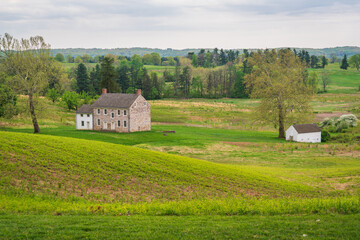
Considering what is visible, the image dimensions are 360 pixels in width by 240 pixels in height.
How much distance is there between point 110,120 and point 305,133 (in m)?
34.2

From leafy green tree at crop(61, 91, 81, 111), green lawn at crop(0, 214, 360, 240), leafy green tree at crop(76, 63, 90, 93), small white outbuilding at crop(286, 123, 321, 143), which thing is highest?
leafy green tree at crop(76, 63, 90, 93)

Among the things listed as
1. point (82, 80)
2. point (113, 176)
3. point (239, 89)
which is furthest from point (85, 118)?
point (239, 89)

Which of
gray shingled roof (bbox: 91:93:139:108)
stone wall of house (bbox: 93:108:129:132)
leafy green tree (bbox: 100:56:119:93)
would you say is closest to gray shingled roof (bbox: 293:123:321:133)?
gray shingled roof (bbox: 91:93:139:108)

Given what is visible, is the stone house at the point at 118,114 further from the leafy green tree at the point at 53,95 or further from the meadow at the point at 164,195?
the leafy green tree at the point at 53,95

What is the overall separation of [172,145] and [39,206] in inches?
1288

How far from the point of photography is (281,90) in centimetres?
5816

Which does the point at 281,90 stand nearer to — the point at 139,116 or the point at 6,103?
the point at 139,116

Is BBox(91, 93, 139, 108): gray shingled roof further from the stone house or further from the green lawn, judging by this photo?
the green lawn

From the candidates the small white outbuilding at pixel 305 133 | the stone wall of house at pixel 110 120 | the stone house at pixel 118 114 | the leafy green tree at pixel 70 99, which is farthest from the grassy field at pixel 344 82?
the stone wall of house at pixel 110 120

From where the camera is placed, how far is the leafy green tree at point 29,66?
51.5 m

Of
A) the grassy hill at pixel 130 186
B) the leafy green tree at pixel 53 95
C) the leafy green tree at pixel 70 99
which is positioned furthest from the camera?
the leafy green tree at pixel 53 95

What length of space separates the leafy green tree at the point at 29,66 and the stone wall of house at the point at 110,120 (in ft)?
40.6

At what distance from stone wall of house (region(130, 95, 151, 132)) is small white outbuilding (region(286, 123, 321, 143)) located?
86.2 ft

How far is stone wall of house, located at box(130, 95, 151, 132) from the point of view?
6131 centimetres
